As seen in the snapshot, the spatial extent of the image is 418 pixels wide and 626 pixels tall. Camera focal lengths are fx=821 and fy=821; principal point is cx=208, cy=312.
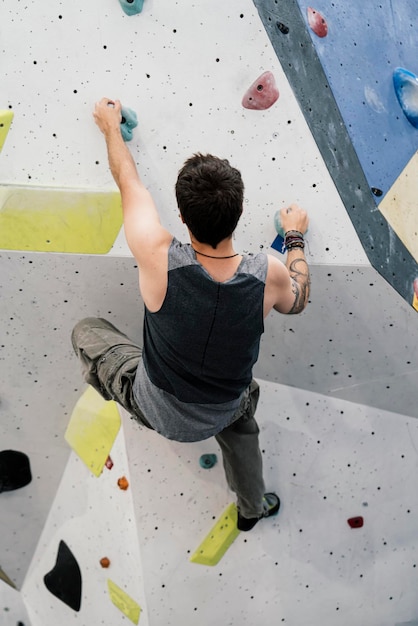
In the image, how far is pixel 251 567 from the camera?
2178 mm

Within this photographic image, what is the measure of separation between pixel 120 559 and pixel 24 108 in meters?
1.15

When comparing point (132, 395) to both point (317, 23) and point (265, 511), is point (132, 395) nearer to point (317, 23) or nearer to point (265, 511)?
point (265, 511)

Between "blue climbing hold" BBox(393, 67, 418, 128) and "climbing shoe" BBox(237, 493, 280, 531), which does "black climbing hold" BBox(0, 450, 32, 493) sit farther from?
"blue climbing hold" BBox(393, 67, 418, 128)

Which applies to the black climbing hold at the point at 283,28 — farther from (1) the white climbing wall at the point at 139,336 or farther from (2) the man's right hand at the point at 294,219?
(2) the man's right hand at the point at 294,219

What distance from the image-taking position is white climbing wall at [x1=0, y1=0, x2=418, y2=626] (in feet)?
5.95

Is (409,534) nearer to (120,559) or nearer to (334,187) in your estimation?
(120,559)

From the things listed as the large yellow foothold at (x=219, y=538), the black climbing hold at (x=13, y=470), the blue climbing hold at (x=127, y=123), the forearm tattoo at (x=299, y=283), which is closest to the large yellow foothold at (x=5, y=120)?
the blue climbing hold at (x=127, y=123)

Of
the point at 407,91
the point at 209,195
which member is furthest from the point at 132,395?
the point at 407,91

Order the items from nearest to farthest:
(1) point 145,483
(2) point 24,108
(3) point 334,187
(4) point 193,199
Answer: (4) point 193,199 < (2) point 24,108 < (3) point 334,187 < (1) point 145,483

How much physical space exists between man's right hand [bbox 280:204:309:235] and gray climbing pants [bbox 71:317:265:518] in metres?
0.37

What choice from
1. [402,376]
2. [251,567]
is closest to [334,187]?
[402,376]

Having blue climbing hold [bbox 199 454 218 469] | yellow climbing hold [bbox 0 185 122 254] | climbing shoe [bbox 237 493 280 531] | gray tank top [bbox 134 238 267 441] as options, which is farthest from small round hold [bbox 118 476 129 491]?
yellow climbing hold [bbox 0 185 122 254]

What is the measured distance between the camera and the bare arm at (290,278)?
1.56m

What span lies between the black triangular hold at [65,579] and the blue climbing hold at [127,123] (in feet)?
3.64
